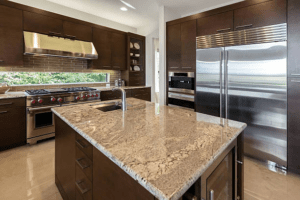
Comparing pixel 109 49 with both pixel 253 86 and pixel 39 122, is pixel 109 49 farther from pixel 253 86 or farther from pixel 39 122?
pixel 253 86

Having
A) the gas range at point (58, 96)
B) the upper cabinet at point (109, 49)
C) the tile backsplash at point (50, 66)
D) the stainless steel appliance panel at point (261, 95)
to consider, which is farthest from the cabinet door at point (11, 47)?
the stainless steel appliance panel at point (261, 95)

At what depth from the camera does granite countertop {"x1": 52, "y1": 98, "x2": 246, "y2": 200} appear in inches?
24.0

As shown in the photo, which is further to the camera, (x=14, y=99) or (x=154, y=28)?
(x=154, y=28)

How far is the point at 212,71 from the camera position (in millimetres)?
2920

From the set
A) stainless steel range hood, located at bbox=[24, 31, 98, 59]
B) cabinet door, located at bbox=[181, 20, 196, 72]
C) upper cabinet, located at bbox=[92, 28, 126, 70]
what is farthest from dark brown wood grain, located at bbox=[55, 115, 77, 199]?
upper cabinet, located at bbox=[92, 28, 126, 70]

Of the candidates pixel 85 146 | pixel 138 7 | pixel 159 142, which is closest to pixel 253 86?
pixel 159 142

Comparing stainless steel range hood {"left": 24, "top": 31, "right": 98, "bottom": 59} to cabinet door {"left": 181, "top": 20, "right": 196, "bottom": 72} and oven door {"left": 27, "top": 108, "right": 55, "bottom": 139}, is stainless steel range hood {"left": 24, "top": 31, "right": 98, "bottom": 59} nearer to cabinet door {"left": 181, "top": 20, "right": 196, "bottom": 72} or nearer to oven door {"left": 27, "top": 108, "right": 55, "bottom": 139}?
oven door {"left": 27, "top": 108, "right": 55, "bottom": 139}

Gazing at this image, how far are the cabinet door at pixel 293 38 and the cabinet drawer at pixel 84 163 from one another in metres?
2.52

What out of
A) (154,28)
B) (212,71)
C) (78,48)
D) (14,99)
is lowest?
(14,99)

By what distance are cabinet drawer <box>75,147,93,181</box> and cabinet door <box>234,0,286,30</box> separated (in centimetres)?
279

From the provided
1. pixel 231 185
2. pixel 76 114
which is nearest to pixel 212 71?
pixel 231 185

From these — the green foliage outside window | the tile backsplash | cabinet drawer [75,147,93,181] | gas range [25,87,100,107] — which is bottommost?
cabinet drawer [75,147,93,181]

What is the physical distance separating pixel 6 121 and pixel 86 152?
7.96 ft

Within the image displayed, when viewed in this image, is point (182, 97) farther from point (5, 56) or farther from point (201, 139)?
point (5, 56)
